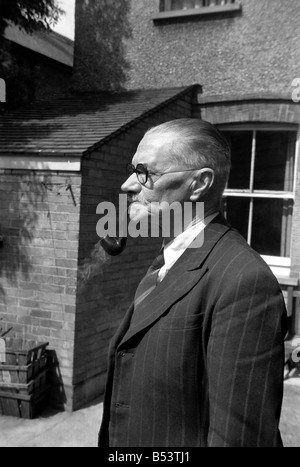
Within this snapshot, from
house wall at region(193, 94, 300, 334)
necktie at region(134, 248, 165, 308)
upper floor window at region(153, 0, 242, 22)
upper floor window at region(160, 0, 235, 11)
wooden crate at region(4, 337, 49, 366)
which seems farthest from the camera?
upper floor window at region(160, 0, 235, 11)

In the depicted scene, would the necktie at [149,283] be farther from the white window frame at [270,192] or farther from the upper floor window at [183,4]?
the upper floor window at [183,4]

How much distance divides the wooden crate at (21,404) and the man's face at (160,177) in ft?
11.6

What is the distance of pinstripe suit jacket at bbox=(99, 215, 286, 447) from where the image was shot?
1.46 m

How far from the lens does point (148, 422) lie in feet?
5.43

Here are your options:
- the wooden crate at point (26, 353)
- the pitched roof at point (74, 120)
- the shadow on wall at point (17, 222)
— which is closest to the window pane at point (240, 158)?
the pitched roof at point (74, 120)

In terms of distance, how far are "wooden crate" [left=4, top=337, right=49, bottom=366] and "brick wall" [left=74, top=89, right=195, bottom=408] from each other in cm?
36

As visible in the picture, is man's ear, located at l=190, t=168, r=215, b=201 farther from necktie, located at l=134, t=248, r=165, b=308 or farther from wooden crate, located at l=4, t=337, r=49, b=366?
wooden crate, located at l=4, t=337, r=49, b=366

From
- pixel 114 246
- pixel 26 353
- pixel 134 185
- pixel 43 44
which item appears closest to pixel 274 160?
pixel 26 353

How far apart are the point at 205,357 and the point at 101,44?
272 inches

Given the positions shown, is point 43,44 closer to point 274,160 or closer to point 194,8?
point 194,8

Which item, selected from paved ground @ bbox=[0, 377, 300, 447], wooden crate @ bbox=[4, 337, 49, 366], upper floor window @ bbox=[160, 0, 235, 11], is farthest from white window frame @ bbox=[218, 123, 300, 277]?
wooden crate @ bbox=[4, 337, 49, 366]

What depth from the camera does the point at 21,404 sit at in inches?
189

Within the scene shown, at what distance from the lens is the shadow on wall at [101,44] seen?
748cm

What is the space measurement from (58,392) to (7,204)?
202 cm
